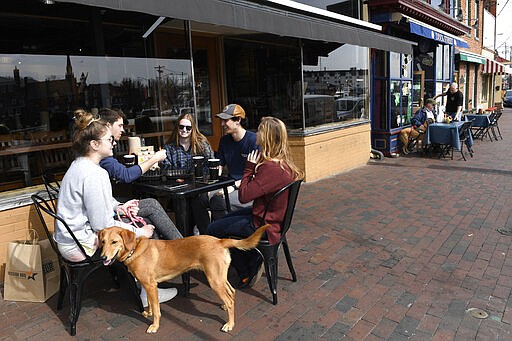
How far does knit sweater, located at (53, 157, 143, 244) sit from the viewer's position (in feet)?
8.92

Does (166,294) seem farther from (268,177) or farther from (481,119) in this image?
(481,119)

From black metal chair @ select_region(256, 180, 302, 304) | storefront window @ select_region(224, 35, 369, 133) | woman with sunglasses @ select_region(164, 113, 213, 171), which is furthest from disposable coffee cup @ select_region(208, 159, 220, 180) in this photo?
storefront window @ select_region(224, 35, 369, 133)

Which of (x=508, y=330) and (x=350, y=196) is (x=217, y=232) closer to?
(x=508, y=330)

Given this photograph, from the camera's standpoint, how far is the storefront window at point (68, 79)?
5078 millimetres

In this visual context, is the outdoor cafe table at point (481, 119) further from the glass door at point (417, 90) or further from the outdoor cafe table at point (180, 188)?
the outdoor cafe table at point (180, 188)

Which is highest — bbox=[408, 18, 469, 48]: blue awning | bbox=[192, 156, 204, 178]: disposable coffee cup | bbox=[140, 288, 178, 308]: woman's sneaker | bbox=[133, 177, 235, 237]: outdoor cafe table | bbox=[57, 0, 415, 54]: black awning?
bbox=[408, 18, 469, 48]: blue awning

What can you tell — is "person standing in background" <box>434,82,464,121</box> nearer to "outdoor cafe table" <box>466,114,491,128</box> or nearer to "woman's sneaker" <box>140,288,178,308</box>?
"outdoor cafe table" <box>466,114,491,128</box>

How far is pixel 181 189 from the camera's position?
3418mm

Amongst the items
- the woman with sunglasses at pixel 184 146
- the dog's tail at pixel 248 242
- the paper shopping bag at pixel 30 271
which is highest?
the woman with sunglasses at pixel 184 146

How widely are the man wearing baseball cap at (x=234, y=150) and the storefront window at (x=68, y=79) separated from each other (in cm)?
213

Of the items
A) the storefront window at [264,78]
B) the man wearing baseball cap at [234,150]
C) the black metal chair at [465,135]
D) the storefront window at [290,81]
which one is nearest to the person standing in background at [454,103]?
the black metal chair at [465,135]

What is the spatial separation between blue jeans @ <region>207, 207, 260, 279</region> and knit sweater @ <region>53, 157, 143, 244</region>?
2.83ft

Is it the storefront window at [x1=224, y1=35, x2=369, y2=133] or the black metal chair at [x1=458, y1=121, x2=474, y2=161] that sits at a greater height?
the storefront window at [x1=224, y1=35, x2=369, y2=133]

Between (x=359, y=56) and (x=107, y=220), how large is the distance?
7.89 m
